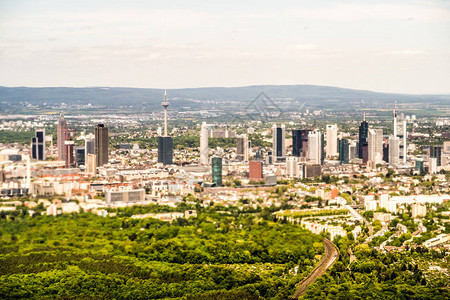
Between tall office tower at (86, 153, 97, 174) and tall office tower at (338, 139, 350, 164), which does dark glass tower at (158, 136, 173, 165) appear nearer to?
tall office tower at (86, 153, 97, 174)

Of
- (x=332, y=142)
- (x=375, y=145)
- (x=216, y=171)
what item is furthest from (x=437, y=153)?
(x=216, y=171)

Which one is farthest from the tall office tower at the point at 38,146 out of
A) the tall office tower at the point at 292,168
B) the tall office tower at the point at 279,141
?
the tall office tower at the point at 279,141

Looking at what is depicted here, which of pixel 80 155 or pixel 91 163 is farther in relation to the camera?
pixel 91 163

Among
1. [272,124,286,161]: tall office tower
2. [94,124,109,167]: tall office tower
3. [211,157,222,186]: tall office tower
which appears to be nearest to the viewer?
[211,157,222,186]: tall office tower

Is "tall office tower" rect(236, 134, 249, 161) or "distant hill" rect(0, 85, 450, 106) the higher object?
"distant hill" rect(0, 85, 450, 106)

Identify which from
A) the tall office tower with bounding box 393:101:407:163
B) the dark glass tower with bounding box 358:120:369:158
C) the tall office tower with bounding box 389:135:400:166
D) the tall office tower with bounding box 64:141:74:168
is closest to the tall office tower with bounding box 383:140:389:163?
the tall office tower with bounding box 389:135:400:166

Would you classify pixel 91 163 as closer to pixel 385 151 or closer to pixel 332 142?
pixel 332 142
